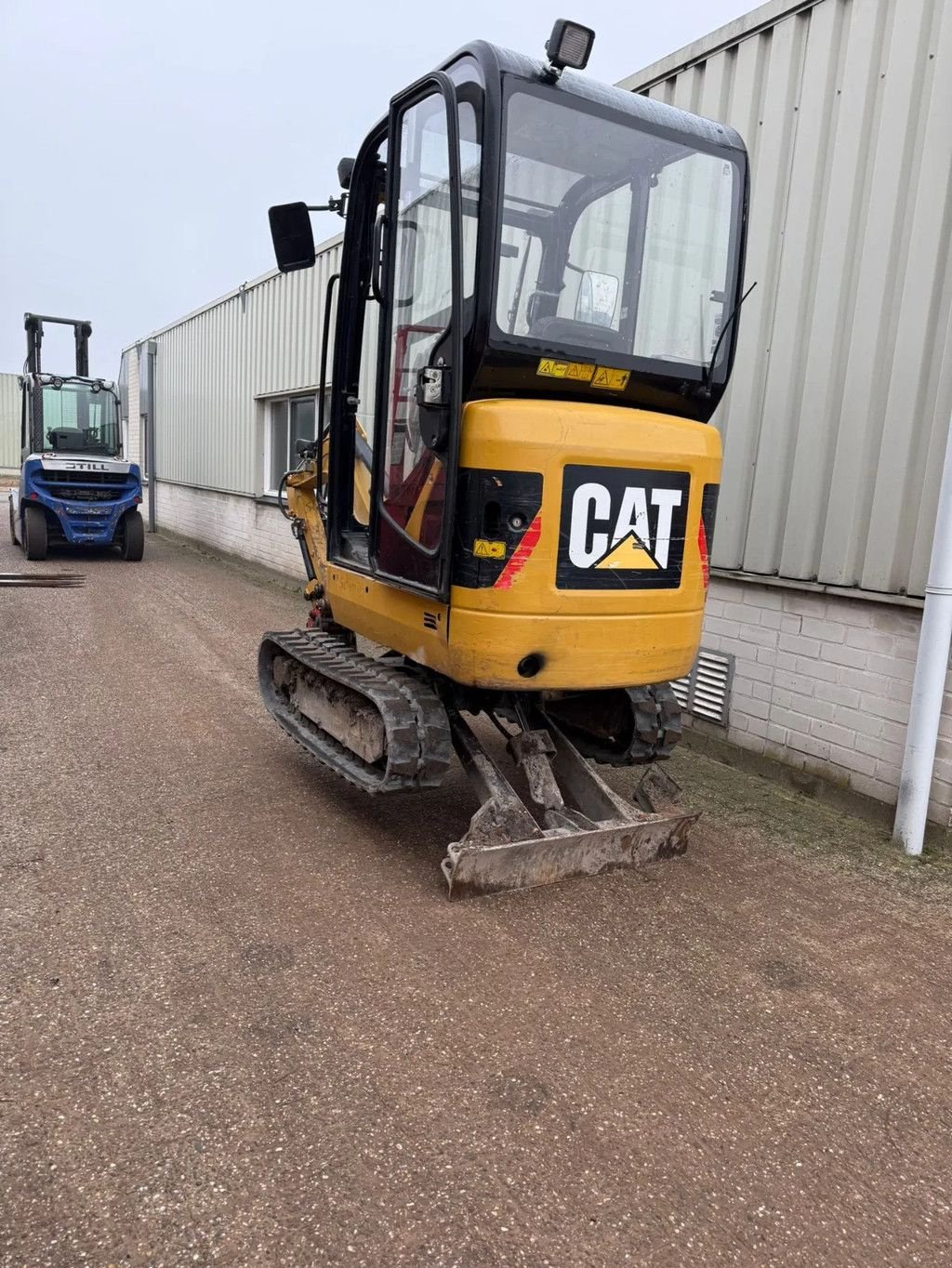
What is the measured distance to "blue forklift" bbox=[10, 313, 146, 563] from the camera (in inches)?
539

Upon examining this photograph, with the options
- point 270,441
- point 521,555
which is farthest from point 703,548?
point 270,441

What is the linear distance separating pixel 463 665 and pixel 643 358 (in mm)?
1446

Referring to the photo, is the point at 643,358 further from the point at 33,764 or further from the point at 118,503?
the point at 118,503

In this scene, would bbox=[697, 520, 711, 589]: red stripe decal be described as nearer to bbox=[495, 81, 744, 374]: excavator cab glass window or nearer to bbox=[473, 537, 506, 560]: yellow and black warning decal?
bbox=[495, 81, 744, 374]: excavator cab glass window

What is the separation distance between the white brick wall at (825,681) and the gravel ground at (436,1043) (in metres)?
0.42

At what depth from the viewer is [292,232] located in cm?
417

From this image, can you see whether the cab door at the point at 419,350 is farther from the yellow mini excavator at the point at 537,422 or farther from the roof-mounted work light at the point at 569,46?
the roof-mounted work light at the point at 569,46

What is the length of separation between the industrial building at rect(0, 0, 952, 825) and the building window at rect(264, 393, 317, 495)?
23.4ft

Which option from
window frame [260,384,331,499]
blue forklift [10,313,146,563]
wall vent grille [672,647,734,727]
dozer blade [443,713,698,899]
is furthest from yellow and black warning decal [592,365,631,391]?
blue forklift [10,313,146,563]

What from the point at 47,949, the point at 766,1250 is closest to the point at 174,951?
the point at 47,949

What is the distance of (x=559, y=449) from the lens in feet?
11.2

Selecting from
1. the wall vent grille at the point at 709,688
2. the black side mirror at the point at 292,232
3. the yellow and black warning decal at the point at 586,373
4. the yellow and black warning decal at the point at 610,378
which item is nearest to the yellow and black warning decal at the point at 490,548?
the yellow and black warning decal at the point at 586,373

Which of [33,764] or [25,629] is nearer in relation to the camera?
[33,764]

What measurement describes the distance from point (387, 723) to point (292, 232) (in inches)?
89.5
